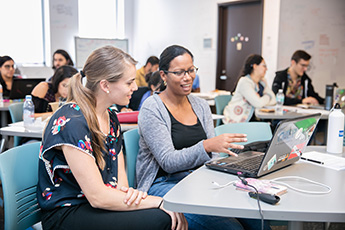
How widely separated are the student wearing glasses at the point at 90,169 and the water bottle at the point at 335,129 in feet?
3.11

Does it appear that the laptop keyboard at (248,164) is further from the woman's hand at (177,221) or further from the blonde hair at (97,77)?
the blonde hair at (97,77)

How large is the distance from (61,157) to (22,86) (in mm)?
3124

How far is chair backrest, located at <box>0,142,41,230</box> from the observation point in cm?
136

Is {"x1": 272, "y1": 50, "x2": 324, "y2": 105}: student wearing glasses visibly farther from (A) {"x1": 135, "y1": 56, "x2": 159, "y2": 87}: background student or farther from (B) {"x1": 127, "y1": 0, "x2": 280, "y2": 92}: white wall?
(A) {"x1": 135, "y1": 56, "x2": 159, "y2": 87}: background student

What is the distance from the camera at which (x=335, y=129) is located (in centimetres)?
184

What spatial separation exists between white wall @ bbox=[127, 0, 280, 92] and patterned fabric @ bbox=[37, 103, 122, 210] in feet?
16.3

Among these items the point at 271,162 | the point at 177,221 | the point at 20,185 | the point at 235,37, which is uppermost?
the point at 235,37

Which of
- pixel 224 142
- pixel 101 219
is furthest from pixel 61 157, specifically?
pixel 224 142

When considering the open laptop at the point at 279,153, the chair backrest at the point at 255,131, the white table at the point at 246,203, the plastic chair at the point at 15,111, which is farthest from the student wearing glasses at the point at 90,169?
the plastic chair at the point at 15,111

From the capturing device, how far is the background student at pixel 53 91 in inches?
129

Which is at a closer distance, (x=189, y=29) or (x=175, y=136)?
(x=175, y=136)

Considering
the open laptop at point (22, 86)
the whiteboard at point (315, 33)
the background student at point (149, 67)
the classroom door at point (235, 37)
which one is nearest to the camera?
the open laptop at point (22, 86)

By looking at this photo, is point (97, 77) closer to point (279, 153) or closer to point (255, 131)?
point (279, 153)

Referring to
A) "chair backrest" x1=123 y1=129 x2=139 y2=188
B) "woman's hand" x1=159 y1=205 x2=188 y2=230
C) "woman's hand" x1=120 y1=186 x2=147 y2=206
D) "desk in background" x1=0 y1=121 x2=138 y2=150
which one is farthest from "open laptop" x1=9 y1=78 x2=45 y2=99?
"woman's hand" x1=159 y1=205 x2=188 y2=230
